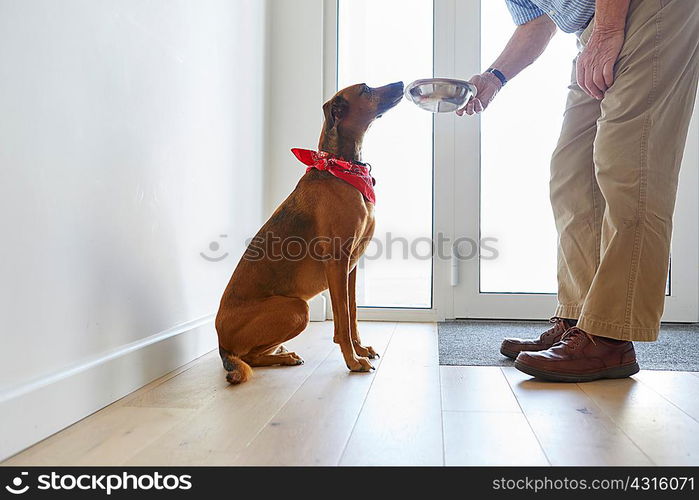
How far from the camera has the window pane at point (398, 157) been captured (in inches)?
116

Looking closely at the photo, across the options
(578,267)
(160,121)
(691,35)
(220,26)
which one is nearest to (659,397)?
(578,267)

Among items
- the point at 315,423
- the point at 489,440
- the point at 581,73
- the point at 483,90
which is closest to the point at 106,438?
the point at 315,423

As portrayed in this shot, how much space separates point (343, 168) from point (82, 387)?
36.1 inches

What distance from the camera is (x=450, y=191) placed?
292cm

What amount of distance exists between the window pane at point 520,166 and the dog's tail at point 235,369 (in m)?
1.63

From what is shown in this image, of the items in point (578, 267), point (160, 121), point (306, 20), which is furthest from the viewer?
point (306, 20)

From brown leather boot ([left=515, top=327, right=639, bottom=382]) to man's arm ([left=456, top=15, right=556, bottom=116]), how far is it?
901 mm

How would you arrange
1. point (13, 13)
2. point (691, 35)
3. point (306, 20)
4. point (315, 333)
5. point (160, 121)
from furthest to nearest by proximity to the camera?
point (306, 20)
point (315, 333)
point (160, 121)
point (691, 35)
point (13, 13)

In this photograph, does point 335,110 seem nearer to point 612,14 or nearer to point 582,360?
point 612,14

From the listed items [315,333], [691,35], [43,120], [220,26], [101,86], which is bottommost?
[315,333]

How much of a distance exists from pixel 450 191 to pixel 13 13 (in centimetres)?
218

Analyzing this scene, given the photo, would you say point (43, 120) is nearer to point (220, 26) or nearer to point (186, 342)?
point (186, 342)

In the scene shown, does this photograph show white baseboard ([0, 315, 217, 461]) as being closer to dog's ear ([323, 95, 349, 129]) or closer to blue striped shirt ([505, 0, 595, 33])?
dog's ear ([323, 95, 349, 129])

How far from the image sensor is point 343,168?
1754 millimetres
